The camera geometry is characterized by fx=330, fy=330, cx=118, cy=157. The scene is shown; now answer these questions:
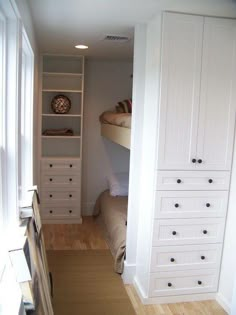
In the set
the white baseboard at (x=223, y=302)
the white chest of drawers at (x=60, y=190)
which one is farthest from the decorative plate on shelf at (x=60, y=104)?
the white baseboard at (x=223, y=302)

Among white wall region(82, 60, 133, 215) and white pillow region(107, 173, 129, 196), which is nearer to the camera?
white pillow region(107, 173, 129, 196)

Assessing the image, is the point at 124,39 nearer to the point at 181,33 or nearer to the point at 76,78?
the point at 181,33

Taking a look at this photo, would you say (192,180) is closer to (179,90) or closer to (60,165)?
(179,90)

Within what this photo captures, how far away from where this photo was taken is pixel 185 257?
2736 mm

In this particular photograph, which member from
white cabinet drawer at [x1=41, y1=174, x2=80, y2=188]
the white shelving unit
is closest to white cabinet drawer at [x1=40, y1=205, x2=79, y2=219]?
the white shelving unit

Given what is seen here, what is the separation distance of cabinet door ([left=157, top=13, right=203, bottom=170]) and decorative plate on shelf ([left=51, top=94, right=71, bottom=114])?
2.35 metres

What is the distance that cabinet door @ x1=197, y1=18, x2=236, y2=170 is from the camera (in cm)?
253

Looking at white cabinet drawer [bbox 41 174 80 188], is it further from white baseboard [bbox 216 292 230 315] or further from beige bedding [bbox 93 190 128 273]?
white baseboard [bbox 216 292 230 315]

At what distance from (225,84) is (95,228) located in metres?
2.67

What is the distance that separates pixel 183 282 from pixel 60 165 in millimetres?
2397

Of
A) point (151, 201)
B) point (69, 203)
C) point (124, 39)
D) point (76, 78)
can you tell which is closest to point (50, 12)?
point (124, 39)

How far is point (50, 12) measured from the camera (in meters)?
2.52

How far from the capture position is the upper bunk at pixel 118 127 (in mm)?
3271

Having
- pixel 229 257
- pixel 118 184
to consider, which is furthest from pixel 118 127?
pixel 229 257
